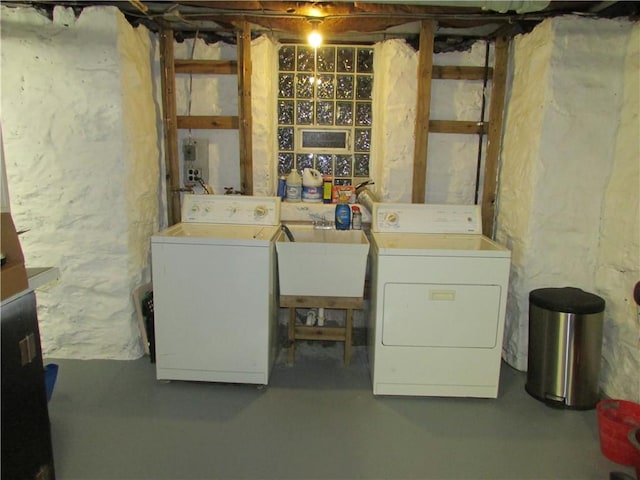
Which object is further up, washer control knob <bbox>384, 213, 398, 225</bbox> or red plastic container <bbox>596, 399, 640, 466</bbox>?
washer control knob <bbox>384, 213, 398, 225</bbox>

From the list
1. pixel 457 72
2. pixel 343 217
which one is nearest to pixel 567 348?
pixel 343 217

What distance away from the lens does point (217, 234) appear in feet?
8.87

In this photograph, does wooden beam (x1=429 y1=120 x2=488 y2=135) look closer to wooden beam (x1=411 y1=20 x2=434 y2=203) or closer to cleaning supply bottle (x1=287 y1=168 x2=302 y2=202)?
wooden beam (x1=411 y1=20 x2=434 y2=203)

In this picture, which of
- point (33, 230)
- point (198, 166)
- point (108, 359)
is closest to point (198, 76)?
point (198, 166)

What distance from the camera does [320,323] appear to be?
9.89 feet

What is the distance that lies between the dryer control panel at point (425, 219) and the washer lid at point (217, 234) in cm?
68

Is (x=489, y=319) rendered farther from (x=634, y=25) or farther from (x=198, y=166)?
(x=198, y=166)

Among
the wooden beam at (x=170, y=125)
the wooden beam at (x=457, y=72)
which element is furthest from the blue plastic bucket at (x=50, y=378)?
the wooden beam at (x=457, y=72)

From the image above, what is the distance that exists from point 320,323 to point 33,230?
6.20 feet

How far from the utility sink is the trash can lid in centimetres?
99

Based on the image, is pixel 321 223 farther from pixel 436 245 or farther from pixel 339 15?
pixel 339 15

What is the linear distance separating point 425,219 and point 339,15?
1382 mm

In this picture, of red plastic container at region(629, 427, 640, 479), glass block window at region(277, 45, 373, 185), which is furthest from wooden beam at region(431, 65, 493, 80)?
red plastic container at region(629, 427, 640, 479)

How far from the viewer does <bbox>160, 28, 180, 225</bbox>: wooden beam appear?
3031 millimetres
